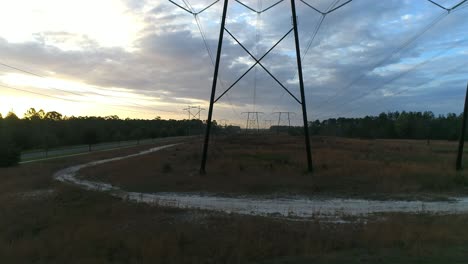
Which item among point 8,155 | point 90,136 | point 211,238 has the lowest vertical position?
point 211,238

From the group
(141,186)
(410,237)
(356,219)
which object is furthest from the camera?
(141,186)

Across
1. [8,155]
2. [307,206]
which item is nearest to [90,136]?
[8,155]

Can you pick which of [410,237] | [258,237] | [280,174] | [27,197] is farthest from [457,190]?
[27,197]

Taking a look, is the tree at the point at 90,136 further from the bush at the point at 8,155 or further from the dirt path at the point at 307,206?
the dirt path at the point at 307,206

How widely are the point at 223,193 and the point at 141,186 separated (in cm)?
578

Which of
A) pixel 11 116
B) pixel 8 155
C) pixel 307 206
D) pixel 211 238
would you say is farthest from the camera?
pixel 11 116

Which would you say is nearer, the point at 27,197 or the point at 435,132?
the point at 27,197

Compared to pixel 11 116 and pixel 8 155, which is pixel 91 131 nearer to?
pixel 11 116

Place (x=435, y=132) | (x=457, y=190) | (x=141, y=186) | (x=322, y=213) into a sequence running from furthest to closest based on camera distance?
1. (x=435, y=132)
2. (x=141, y=186)
3. (x=457, y=190)
4. (x=322, y=213)

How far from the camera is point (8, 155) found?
44688 millimetres

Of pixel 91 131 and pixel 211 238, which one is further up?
pixel 91 131

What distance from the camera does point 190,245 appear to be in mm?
10305

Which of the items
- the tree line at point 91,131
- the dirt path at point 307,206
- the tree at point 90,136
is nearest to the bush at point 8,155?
the tree line at point 91,131

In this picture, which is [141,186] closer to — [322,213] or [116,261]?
[322,213]
